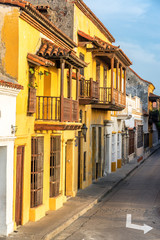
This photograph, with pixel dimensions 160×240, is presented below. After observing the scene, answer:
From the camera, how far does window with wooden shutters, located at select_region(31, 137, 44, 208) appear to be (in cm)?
1295

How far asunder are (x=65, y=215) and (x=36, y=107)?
3.54 metres

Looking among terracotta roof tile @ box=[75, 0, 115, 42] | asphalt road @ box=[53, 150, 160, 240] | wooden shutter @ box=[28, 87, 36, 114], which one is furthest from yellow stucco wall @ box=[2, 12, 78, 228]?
terracotta roof tile @ box=[75, 0, 115, 42]

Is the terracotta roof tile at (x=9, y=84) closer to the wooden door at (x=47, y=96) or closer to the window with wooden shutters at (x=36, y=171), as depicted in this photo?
the wooden door at (x=47, y=96)

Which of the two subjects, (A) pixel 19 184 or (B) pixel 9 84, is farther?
(A) pixel 19 184

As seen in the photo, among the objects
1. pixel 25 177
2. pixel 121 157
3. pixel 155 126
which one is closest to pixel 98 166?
pixel 121 157

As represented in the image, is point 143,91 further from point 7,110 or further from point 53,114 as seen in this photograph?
point 7,110

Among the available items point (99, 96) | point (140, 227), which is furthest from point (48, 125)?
point (99, 96)

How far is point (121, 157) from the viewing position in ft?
103

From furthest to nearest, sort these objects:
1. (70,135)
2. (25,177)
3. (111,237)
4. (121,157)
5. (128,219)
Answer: (121,157), (70,135), (128,219), (25,177), (111,237)

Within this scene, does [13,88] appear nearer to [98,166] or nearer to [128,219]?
[128,219]

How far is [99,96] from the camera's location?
21.2 metres

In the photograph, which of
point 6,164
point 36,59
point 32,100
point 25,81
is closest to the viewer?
point 6,164

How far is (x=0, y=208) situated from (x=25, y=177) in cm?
159

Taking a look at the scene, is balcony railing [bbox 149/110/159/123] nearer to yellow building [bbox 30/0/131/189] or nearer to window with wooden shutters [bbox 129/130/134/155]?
window with wooden shutters [bbox 129/130/134/155]
